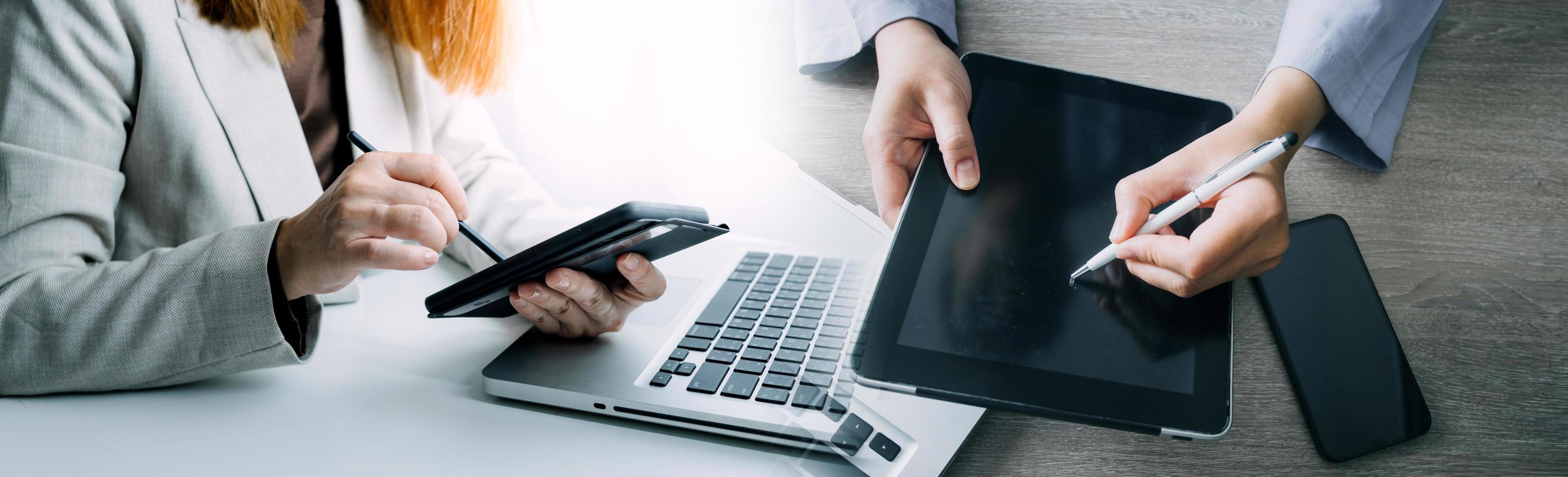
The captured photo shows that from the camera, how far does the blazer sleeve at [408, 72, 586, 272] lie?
2.12ft

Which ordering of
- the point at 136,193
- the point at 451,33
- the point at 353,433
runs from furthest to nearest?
1. the point at 451,33
2. the point at 136,193
3. the point at 353,433

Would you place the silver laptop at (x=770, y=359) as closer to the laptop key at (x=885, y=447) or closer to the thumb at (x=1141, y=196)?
the laptop key at (x=885, y=447)

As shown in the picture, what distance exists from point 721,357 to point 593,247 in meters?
0.10

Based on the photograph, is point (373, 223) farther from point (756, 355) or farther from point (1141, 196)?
point (1141, 196)

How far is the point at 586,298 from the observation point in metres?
0.44

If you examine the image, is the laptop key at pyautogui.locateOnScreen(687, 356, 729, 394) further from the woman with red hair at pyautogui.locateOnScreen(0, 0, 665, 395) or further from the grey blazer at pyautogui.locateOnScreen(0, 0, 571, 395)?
the grey blazer at pyautogui.locateOnScreen(0, 0, 571, 395)

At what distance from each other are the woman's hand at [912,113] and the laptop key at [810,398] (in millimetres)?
92

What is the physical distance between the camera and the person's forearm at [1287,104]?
1.06 feet

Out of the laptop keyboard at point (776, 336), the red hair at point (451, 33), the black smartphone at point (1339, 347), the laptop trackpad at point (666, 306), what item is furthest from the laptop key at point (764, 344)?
the red hair at point (451, 33)

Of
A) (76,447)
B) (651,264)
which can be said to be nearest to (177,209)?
(76,447)

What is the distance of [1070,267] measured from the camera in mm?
319

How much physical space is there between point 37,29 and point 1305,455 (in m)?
0.73

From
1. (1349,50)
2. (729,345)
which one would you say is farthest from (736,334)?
(1349,50)

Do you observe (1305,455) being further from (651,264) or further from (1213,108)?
(651,264)
